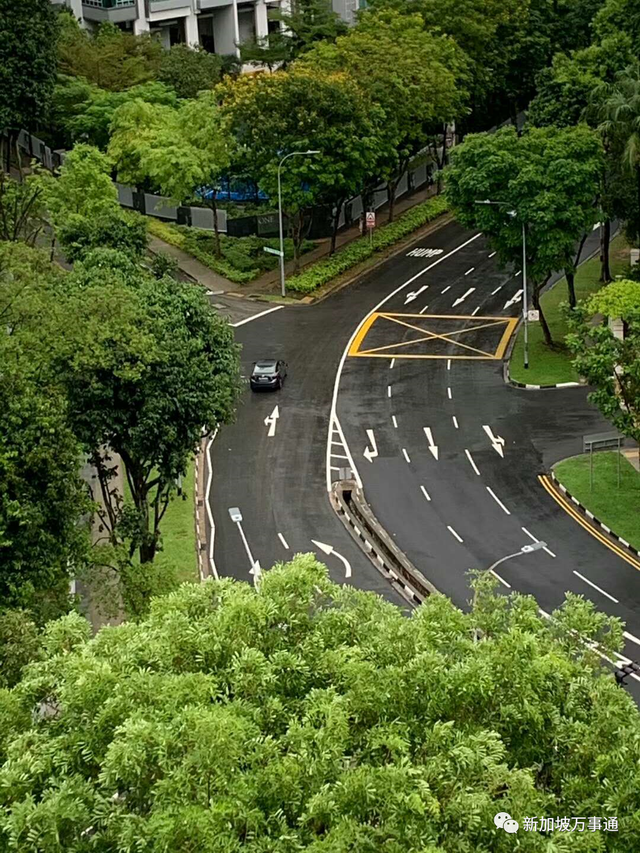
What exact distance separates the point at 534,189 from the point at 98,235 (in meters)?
20.6

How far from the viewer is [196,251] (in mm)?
83375

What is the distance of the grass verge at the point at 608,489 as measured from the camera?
52.5 meters

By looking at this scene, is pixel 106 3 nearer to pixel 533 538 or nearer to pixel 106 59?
pixel 106 59

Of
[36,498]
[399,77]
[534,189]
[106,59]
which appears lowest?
[36,498]

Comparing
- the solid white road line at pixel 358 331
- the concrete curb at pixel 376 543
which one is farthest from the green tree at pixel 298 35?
the concrete curb at pixel 376 543

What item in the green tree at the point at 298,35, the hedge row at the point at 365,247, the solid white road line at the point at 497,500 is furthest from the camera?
the green tree at the point at 298,35

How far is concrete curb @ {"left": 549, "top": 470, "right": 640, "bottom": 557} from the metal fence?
35.3m

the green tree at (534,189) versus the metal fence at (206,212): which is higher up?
the green tree at (534,189)

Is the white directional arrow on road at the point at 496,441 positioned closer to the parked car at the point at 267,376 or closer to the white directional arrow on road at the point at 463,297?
the parked car at the point at 267,376

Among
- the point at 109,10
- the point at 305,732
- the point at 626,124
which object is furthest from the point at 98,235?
the point at 109,10

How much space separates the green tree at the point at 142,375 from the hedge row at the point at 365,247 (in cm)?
3339

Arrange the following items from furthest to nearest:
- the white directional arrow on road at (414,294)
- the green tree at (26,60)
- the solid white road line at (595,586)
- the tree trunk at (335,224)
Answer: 1. the green tree at (26,60)
2. the tree trunk at (335,224)
3. the white directional arrow on road at (414,294)
4. the solid white road line at (595,586)

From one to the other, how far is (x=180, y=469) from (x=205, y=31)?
88.2 metres

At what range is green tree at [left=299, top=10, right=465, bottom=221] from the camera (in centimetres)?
8169
